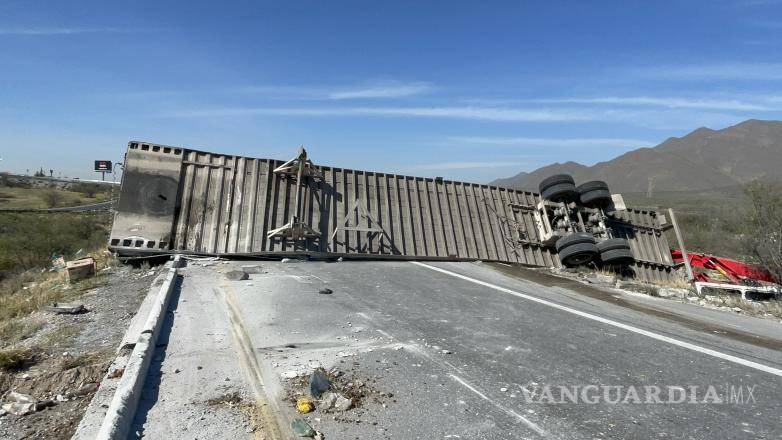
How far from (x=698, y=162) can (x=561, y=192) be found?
412ft

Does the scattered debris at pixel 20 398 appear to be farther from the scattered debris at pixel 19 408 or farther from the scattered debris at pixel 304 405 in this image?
the scattered debris at pixel 304 405

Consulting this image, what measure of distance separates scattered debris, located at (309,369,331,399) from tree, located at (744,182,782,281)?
48.9ft

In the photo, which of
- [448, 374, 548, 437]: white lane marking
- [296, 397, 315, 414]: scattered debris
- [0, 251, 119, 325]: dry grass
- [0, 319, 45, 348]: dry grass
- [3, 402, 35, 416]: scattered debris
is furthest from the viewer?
[0, 251, 119, 325]: dry grass

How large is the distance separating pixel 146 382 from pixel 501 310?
16.0 feet

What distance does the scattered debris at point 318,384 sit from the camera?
3.72 metres

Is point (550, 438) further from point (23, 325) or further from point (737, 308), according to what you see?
point (737, 308)

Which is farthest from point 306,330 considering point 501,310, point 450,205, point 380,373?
point 450,205

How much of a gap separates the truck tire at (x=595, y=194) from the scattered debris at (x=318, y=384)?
490 inches

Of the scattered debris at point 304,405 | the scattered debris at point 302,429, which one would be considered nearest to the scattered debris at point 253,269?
the scattered debris at point 304,405

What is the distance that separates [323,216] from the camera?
1277 centimetres

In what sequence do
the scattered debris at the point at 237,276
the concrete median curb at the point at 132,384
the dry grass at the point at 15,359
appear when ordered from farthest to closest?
the scattered debris at the point at 237,276 → the dry grass at the point at 15,359 → the concrete median curb at the point at 132,384

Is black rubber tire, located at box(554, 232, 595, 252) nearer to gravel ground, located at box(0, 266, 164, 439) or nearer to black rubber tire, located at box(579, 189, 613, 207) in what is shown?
black rubber tire, located at box(579, 189, 613, 207)

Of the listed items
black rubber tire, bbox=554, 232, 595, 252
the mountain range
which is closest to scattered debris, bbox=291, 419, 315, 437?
black rubber tire, bbox=554, 232, 595, 252

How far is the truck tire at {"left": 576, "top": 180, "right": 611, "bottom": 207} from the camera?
46.5 ft
